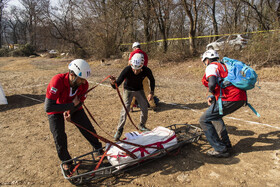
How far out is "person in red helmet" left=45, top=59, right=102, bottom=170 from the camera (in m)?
2.99

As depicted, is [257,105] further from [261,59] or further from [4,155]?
[4,155]

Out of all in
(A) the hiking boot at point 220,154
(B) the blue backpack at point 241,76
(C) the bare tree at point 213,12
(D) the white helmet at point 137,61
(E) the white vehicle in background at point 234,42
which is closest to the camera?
(B) the blue backpack at point 241,76

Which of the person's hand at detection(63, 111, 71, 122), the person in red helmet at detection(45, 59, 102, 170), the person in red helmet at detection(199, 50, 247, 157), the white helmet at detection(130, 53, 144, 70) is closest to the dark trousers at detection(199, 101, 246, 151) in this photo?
the person in red helmet at detection(199, 50, 247, 157)

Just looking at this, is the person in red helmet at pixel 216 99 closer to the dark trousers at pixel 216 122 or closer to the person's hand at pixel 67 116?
the dark trousers at pixel 216 122

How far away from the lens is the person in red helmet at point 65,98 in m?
2.99

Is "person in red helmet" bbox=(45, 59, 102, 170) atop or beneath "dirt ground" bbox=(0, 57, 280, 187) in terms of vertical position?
atop

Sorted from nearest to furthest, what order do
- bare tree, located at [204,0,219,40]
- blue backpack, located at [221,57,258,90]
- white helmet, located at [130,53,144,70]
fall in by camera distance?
1. blue backpack, located at [221,57,258,90]
2. white helmet, located at [130,53,144,70]
3. bare tree, located at [204,0,219,40]

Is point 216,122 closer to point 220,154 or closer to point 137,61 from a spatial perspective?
point 220,154

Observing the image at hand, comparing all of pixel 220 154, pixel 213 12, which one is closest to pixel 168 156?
Answer: pixel 220 154

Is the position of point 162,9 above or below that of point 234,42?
above

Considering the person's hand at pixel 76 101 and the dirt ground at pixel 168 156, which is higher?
the person's hand at pixel 76 101

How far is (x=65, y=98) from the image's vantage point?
10.6 feet

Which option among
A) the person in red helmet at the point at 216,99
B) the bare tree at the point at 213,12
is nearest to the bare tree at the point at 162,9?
the bare tree at the point at 213,12

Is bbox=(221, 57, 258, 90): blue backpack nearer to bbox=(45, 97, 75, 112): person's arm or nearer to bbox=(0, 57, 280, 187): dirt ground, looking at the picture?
bbox=(0, 57, 280, 187): dirt ground
